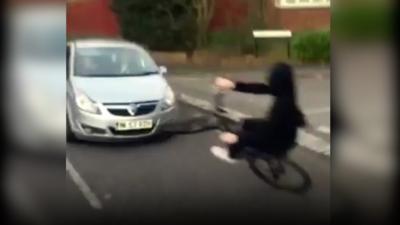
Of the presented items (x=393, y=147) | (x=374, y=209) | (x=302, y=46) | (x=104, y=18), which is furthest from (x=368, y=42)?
(x=104, y=18)

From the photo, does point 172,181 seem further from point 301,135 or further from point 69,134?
point 301,135

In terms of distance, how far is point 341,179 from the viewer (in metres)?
3.49

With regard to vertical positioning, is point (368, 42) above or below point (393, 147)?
above

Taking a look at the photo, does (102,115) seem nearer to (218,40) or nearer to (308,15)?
(218,40)

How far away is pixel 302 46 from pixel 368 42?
1.07 feet

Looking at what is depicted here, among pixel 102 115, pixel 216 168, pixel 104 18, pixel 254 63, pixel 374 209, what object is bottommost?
pixel 374 209

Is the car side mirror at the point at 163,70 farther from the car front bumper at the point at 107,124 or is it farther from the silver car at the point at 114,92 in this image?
the car front bumper at the point at 107,124

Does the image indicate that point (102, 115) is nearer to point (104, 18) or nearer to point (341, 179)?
point (104, 18)

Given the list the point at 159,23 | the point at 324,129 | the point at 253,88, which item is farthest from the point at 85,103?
the point at 324,129

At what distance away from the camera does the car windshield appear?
3.33 meters

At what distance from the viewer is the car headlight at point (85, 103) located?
329 cm

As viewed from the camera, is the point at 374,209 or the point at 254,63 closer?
the point at 254,63

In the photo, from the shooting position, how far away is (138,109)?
10.9ft

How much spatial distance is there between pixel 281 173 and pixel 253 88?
0.44 meters
